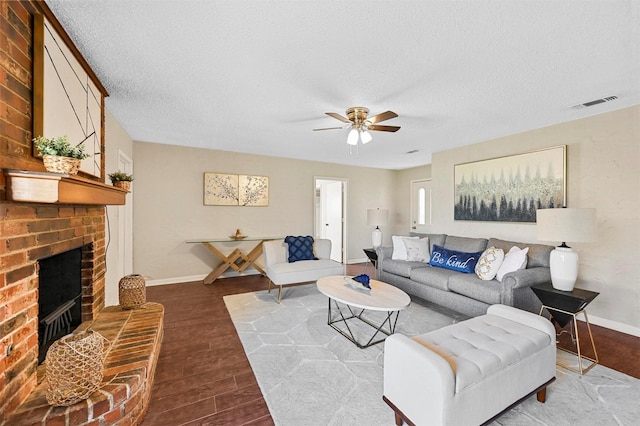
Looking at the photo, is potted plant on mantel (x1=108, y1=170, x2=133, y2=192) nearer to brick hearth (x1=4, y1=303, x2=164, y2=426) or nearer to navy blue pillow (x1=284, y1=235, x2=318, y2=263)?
brick hearth (x1=4, y1=303, x2=164, y2=426)

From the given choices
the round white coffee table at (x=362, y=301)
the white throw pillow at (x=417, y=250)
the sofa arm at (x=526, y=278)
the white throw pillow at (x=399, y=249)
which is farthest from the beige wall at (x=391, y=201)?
the round white coffee table at (x=362, y=301)

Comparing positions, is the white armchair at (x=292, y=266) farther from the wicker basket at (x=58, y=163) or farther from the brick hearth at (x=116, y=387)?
the wicker basket at (x=58, y=163)

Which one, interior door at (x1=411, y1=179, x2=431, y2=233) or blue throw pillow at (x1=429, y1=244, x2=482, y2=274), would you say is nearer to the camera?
blue throw pillow at (x1=429, y1=244, x2=482, y2=274)

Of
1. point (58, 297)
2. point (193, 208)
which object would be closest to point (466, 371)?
point (58, 297)

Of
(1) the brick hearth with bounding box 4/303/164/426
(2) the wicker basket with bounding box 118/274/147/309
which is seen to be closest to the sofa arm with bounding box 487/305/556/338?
(1) the brick hearth with bounding box 4/303/164/426

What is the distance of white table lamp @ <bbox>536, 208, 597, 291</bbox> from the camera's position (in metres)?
2.31

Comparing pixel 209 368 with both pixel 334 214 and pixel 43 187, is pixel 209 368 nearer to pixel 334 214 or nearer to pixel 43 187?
pixel 43 187

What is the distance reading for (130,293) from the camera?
237 cm

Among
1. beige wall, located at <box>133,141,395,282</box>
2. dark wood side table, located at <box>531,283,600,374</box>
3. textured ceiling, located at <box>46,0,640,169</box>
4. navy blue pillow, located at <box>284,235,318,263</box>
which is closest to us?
textured ceiling, located at <box>46,0,640,169</box>

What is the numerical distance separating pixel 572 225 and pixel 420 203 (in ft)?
13.6

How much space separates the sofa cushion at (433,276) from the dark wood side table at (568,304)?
2.80 feet

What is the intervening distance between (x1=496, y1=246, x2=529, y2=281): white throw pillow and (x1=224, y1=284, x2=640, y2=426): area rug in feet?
2.90

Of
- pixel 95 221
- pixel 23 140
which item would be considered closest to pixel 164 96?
pixel 95 221

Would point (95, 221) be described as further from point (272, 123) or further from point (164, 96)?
point (272, 123)
